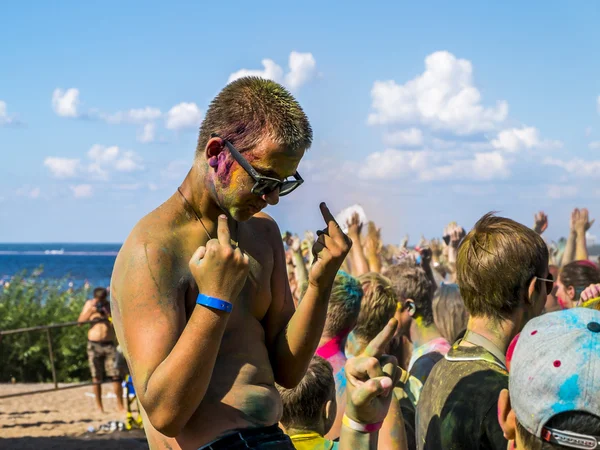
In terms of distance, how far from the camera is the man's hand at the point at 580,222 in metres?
8.03

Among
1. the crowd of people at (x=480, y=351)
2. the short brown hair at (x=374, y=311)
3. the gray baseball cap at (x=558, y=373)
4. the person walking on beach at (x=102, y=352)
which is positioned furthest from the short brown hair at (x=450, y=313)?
the person walking on beach at (x=102, y=352)

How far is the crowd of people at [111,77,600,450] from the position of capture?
182cm

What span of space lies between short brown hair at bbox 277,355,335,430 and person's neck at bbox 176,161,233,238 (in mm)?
1112

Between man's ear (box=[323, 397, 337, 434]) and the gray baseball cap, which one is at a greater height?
the gray baseball cap

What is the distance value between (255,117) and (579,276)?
12.6 ft

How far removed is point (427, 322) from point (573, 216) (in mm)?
3737

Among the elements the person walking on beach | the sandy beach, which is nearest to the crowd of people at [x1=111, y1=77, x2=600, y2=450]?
the sandy beach

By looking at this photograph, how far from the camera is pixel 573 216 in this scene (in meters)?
8.13

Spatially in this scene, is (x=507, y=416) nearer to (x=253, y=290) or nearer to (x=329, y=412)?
(x=253, y=290)

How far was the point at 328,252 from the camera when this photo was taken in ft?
8.34

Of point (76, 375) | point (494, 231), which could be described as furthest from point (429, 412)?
point (76, 375)

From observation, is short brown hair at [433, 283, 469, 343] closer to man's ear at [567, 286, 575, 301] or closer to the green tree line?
man's ear at [567, 286, 575, 301]

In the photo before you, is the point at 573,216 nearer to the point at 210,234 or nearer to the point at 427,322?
the point at 427,322

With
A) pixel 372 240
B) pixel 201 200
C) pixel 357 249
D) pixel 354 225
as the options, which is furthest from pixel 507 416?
pixel 372 240
